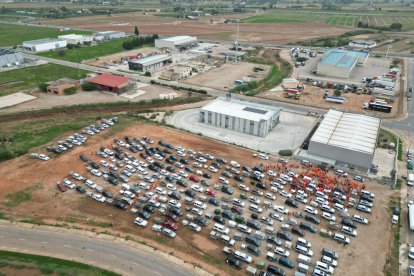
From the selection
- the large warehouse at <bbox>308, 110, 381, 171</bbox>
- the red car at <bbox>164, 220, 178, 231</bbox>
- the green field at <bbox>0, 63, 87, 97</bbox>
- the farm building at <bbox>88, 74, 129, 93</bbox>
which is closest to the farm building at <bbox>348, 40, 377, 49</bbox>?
the large warehouse at <bbox>308, 110, 381, 171</bbox>

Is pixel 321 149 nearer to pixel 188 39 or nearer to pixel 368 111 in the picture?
pixel 368 111

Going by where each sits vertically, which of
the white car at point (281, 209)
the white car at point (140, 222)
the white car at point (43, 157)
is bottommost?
the white car at point (281, 209)

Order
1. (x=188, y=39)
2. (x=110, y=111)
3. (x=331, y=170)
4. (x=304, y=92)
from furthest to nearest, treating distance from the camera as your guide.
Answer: (x=188, y=39)
(x=304, y=92)
(x=110, y=111)
(x=331, y=170)

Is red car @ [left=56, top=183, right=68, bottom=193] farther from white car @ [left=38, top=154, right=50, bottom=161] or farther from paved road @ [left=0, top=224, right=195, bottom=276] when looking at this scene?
white car @ [left=38, top=154, right=50, bottom=161]

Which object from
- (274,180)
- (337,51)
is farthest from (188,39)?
(274,180)

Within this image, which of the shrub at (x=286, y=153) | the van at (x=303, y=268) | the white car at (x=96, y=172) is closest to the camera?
the van at (x=303, y=268)

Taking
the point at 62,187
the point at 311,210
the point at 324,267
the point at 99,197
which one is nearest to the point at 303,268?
the point at 324,267

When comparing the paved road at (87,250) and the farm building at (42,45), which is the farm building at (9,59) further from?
the paved road at (87,250)

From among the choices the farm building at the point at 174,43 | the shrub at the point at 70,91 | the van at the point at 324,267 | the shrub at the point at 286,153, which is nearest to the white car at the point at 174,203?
the van at the point at 324,267
